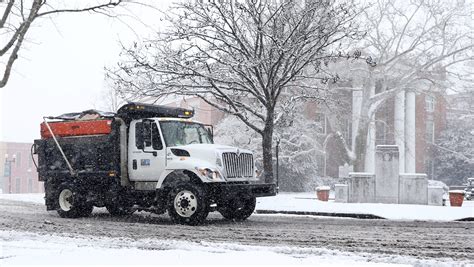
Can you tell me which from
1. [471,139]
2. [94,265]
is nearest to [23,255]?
[94,265]

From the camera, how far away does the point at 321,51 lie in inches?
830

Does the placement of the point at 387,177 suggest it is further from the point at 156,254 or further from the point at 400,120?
the point at 400,120

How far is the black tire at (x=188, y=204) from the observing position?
13570mm

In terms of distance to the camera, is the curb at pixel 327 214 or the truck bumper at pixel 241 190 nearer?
the truck bumper at pixel 241 190

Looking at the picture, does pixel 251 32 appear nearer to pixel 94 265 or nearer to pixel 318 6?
pixel 318 6

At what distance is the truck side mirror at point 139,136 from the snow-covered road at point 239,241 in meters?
1.95

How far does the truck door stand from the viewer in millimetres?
14758

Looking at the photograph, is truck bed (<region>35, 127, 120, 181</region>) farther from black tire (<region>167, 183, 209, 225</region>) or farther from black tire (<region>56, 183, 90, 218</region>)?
black tire (<region>167, 183, 209, 225</region>)

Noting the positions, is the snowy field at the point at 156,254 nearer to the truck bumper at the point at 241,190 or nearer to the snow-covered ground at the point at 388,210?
the truck bumper at the point at 241,190

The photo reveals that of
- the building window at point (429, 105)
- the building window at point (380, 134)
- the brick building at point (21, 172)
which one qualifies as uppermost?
the building window at point (429, 105)

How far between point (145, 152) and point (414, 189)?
40.4 feet

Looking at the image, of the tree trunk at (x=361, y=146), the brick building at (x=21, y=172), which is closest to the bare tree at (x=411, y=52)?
the tree trunk at (x=361, y=146)

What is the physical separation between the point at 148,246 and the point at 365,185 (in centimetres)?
1517

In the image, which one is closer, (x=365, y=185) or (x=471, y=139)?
(x=365, y=185)
